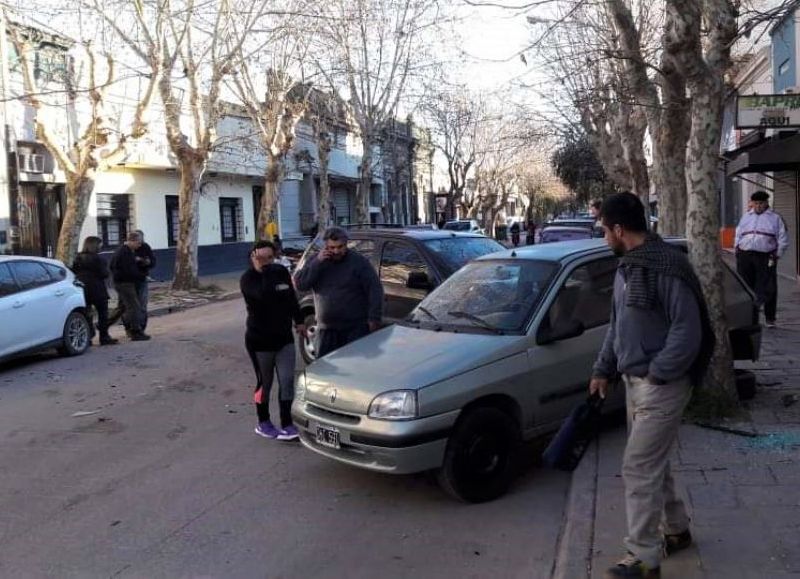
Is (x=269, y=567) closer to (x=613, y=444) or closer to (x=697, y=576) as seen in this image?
(x=697, y=576)

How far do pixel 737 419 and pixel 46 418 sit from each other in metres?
6.29

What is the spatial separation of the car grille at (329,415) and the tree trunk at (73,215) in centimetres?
1381

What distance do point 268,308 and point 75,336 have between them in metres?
6.21

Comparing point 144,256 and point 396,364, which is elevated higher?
point 144,256

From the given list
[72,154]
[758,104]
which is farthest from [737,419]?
[72,154]

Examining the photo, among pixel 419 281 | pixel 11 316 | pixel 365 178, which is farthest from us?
pixel 365 178

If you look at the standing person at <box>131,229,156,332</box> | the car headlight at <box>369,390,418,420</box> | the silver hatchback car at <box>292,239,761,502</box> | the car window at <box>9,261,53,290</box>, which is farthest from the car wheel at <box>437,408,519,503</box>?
the standing person at <box>131,229,156,332</box>

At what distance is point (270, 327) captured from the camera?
6.54 m

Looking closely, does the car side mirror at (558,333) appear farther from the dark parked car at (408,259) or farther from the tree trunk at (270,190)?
the tree trunk at (270,190)

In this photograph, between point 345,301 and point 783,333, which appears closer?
point 345,301

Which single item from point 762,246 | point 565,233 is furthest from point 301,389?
point 565,233

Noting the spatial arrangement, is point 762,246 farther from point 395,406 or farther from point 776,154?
point 395,406

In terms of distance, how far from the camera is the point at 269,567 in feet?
14.2

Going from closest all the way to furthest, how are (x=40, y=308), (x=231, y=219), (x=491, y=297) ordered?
1. (x=491, y=297)
2. (x=40, y=308)
3. (x=231, y=219)
